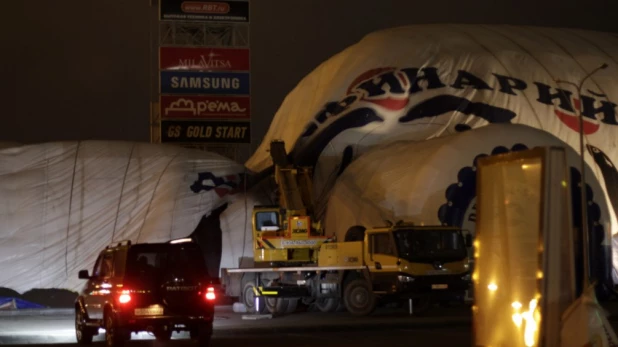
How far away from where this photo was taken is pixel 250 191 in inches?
1465

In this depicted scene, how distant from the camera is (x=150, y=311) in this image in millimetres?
16891

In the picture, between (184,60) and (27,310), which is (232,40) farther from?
(27,310)

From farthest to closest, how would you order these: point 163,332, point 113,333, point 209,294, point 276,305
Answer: point 276,305 → point 113,333 → point 209,294 → point 163,332

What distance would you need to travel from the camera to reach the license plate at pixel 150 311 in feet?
55.4

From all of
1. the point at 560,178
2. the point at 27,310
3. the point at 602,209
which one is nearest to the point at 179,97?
the point at 27,310

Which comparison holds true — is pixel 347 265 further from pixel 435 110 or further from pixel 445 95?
pixel 445 95

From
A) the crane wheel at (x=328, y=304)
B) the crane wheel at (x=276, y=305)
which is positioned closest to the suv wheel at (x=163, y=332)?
the crane wheel at (x=276, y=305)

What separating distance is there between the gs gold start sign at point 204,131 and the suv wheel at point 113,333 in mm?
26679

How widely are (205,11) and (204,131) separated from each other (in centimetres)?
524

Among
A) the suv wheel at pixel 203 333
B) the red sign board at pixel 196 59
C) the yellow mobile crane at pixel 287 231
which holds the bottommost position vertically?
the suv wheel at pixel 203 333

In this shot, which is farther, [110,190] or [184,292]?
[110,190]

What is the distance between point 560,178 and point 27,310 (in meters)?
25.6

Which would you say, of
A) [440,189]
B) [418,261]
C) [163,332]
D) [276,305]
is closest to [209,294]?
[163,332]

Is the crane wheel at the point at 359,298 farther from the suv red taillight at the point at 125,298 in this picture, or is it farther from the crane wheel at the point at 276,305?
the suv red taillight at the point at 125,298
